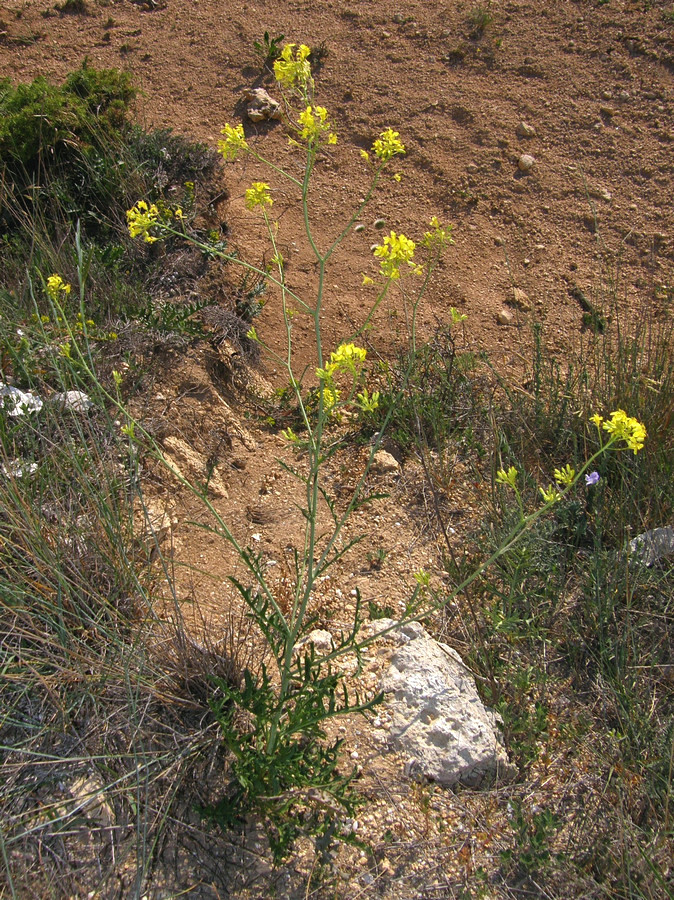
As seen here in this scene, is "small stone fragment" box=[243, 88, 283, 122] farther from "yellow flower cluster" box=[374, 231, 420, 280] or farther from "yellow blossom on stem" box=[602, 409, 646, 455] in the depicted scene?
"yellow blossom on stem" box=[602, 409, 646, 455]

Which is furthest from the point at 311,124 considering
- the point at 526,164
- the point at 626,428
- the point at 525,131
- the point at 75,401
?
the point at 525,131

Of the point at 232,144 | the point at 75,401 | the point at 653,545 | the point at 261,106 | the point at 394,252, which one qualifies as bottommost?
the point at 653,545

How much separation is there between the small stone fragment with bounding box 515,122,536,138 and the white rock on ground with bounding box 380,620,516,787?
13.2 feet

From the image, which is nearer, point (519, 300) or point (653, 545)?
point (653, 545)

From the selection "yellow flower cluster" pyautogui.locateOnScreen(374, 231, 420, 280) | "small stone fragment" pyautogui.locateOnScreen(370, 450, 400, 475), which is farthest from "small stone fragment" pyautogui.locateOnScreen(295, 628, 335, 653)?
"yellow flower cluster" pyautogui.locateOnScreen(374, 231, 420, 280)

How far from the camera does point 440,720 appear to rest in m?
2.18

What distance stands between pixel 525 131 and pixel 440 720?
169 inches

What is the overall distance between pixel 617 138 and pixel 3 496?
4690 millimetres

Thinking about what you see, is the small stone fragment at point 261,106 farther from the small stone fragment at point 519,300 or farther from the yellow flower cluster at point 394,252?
the yellow flower cluster at point 394,252

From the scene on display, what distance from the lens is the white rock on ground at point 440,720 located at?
2.13 m

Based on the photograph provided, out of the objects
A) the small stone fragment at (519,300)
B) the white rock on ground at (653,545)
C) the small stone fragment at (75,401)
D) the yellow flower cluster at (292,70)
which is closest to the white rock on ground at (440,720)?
the white rock on ground at (653,545)

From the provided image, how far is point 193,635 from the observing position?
2.31 m

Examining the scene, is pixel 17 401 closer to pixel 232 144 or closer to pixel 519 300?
pixel 232 144

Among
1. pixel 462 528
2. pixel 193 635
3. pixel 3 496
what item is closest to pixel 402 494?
pixel 462 528
